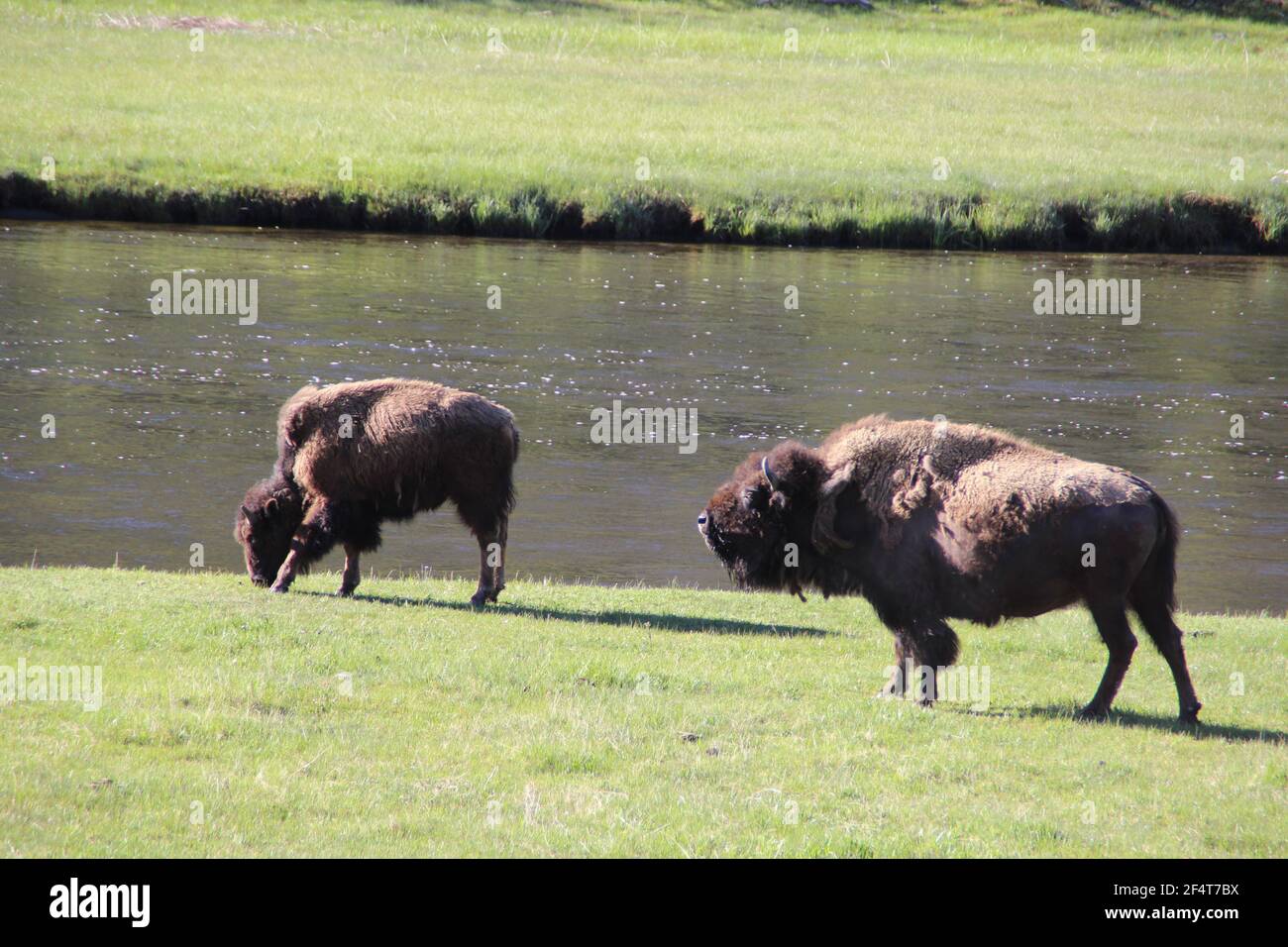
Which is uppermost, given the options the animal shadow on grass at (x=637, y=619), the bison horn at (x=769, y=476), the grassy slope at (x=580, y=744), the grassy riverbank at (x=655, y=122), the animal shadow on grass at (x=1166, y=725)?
the grassy riverbank at (x=655, y=122)

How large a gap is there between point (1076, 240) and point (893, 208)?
543 centimetres

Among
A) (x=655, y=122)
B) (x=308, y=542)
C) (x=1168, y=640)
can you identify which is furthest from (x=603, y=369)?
(x=655, y=122)

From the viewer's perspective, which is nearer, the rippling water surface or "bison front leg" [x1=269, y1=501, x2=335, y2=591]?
"bison front leg" [x1=269, y1=501, x2=335, y2=591]

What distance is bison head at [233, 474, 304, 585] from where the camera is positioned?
13.5m

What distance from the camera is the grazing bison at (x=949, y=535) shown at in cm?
936

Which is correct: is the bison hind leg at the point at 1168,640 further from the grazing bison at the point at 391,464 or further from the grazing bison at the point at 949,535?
the grazing bison at the point at 391,464

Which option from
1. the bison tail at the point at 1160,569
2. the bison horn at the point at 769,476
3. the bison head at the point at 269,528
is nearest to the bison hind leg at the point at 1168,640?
the bison tail at the point at 1160,569

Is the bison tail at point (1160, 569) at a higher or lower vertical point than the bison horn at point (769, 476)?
lower

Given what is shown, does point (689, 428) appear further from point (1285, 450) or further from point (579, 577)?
point (1285, 450)

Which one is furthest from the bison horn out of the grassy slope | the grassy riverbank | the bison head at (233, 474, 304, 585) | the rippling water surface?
the grassy riverbank

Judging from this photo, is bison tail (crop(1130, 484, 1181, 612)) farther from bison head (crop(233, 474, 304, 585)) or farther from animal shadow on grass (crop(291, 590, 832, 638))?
bison head (crop(233, 474, 304, 585))

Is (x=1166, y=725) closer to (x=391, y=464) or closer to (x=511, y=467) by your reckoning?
(x=511, y=467)

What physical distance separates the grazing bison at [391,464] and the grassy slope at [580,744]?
36.8 inches

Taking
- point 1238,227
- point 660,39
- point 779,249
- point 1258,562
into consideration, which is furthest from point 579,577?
point 660,39
